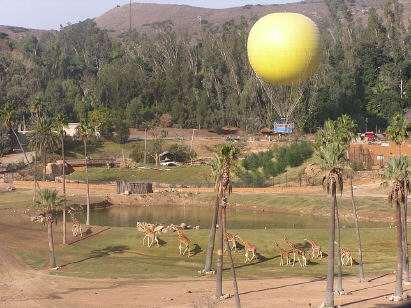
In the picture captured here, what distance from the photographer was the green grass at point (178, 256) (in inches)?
1713

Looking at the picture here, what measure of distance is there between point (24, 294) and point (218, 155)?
13793 mm

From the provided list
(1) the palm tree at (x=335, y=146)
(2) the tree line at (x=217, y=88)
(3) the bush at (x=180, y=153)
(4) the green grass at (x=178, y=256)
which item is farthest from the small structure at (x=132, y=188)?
(2) the tree line at (x=217, y=88)

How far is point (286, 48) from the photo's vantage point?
83.6 m

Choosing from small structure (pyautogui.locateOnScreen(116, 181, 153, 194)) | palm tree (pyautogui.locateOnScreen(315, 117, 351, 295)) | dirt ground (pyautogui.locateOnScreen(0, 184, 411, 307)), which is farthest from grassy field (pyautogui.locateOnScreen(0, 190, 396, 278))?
small structure (pyautogui.locateOnScreen(116, 181, 153, 194))

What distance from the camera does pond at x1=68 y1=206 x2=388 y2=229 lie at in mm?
67938

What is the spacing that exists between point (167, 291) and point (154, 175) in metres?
63.5

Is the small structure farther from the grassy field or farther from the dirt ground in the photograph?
the dirt ground

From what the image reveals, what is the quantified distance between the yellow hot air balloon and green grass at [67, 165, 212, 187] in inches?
780

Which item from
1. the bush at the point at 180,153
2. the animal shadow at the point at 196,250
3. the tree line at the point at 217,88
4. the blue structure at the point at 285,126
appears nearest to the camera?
the animal shadow at the point at 196,250

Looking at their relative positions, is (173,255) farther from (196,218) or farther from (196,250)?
(196,218)

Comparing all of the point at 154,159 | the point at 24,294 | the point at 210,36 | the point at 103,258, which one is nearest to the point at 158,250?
the point at 103,258

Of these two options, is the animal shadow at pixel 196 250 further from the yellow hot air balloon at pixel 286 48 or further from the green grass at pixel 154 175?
the green grass at pixel 154 175

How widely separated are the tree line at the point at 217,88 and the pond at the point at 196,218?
169 ft

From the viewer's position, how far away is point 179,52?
174375 millimetres
